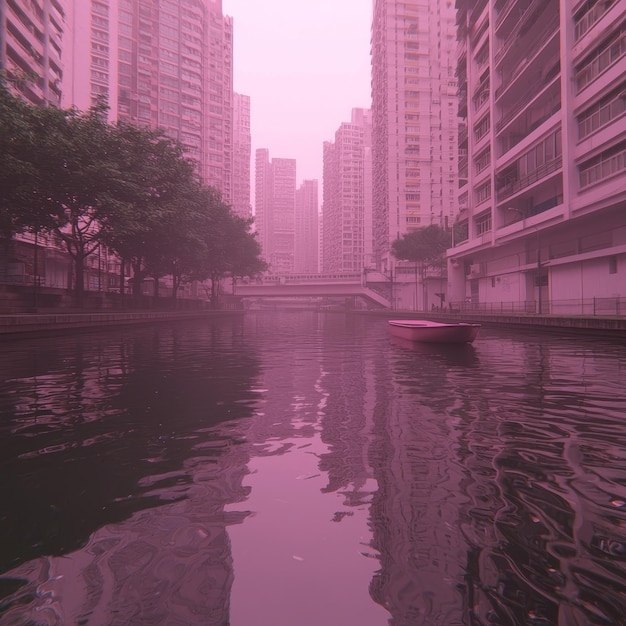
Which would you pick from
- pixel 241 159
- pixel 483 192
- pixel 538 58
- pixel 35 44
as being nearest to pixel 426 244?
pixel 483 192

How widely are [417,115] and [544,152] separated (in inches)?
2560

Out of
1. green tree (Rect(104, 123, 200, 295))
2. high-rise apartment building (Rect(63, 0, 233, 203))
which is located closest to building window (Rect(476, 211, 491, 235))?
green tree (Rect(104, 123, 200, 295))

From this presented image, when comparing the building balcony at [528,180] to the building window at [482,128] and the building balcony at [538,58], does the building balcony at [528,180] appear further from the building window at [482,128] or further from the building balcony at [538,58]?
the building balcony at [538,58]

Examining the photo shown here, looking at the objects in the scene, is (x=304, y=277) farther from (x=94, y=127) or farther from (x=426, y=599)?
(x=426, y=599)

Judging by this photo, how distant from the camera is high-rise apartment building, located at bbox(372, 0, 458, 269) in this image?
8906cm

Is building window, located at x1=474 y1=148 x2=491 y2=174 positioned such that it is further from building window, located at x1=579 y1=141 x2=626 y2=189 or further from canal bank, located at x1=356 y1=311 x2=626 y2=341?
canal bank, located at x1=356 y1=311 x2=626 y2=341

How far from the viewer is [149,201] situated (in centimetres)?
2823

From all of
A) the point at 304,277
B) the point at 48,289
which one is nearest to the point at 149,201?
the point at 48,289

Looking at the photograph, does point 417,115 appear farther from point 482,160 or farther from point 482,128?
point 482,160

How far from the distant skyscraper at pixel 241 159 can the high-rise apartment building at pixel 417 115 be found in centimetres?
4550

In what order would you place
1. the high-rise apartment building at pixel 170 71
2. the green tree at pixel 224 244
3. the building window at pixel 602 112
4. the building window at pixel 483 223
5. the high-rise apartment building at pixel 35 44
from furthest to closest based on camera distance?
1. the high-rise apartment building at pixel 170 71
2. the green tree at pixel 224 244
3. the building window at pixel 483 223
4. the high-rise apartment building at pixel 35 44
5. the building window at pixel 602 112

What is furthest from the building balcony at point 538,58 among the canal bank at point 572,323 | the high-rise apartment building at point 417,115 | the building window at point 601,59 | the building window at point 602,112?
the high-rise apartment building at point 417,115

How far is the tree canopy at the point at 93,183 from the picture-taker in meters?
22.4

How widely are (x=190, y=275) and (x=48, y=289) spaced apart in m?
17.6
